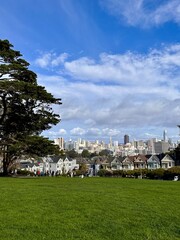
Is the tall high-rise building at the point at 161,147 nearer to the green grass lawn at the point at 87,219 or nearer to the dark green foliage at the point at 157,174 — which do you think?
the dark green foliage at the point at 157,174

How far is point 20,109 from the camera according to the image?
30781mm

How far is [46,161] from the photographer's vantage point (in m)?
97.3

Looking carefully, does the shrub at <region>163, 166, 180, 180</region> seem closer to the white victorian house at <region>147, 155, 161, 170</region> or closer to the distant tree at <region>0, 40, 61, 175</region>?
the distant tree at <region>0, 40, 61, 175</region>

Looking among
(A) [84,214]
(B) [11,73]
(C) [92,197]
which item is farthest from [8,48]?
(A) [84,214]

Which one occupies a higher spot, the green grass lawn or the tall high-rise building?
the tall high-rise building

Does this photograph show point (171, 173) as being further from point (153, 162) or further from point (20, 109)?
point (153, 162)

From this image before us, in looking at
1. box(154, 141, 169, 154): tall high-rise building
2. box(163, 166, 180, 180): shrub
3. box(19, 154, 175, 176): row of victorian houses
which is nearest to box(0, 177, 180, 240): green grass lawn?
box(163, 166, 180, 180): shrub

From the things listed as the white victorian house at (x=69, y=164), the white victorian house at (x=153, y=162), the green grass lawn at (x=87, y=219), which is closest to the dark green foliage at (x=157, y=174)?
the green grass lawn at (x=87, y=219)

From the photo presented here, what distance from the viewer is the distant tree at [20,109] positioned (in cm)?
2789

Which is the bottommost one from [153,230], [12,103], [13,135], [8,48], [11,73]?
[153,230]

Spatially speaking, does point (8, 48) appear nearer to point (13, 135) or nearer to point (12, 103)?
point (12, 103)

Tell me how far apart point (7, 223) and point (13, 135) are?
80.8ft

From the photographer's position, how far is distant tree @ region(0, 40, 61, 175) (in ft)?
91.5

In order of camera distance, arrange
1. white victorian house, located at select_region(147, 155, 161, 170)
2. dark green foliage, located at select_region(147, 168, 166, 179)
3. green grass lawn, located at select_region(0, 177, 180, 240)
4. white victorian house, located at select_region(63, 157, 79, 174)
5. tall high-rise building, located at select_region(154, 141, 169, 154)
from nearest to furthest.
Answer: green grass lawn, located at select_region(0, 177, 180, 240), dark green foliage, located at select_region(147, 168, 166, 179), white victorian house, located at select_region(147, 155, 161, 170), white victorian house, located at select_region(63, 157, 79, 174), tall high-rise building, located at select_region(154, 141, 169, 154)
